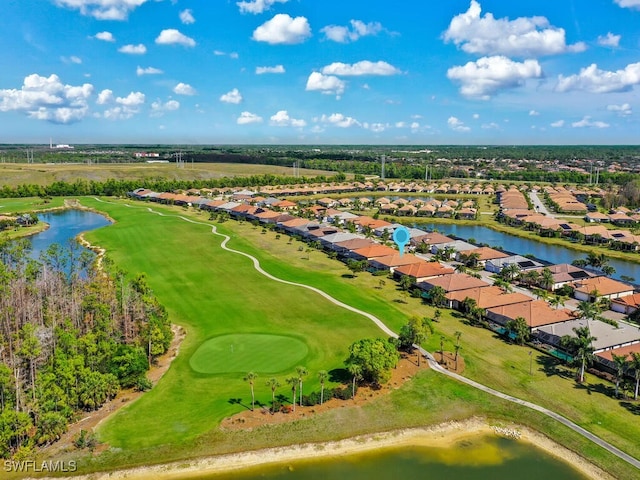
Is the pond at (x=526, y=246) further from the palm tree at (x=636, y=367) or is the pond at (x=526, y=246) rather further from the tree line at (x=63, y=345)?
the tree line at (x=63, y=345)

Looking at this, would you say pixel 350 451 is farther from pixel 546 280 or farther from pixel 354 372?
pixel 546 280

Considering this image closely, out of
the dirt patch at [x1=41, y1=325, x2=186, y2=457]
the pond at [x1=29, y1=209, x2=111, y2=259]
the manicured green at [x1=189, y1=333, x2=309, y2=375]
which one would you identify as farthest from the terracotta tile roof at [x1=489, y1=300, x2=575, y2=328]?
the pond at [x1=29, y1=209, x2=111, y2=259]

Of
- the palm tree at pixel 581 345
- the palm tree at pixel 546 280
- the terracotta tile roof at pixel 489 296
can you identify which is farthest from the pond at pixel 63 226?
the palm tree at pixel 581 345

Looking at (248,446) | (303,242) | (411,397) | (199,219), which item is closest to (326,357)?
(411,397)

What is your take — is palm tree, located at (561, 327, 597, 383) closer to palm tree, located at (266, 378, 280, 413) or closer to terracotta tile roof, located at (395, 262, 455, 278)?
terracotta tile roof, located at (395, 262, 455, 278)

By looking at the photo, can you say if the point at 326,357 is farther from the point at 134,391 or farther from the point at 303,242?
the point at 303,242

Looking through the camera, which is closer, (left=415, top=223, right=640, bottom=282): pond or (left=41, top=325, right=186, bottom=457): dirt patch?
(left=41, top=325, right=186, bottom=457): dirt patch

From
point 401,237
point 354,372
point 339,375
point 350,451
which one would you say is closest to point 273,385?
point 354,372
